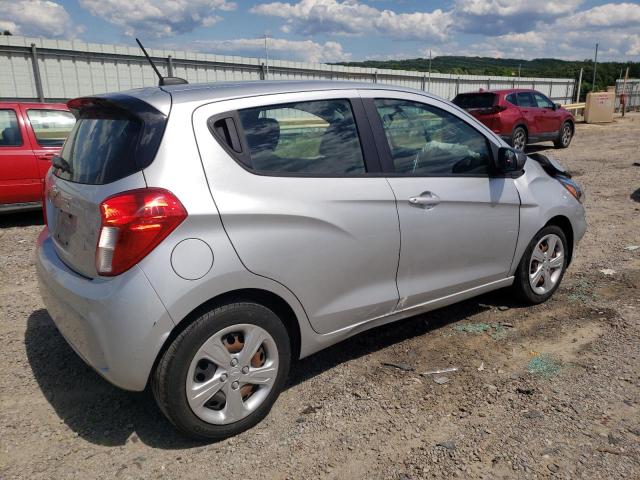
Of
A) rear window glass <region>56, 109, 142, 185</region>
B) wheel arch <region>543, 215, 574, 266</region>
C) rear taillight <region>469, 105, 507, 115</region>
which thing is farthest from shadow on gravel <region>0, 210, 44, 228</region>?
rear taillight <region>469, 105, 507, 115</region>

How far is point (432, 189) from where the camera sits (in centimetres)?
329

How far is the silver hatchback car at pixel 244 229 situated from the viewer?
2.35 metres

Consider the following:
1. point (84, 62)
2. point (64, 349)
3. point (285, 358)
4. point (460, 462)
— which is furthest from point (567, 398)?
point (84, 62)

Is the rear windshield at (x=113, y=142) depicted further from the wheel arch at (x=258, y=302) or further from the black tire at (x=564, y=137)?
the black tire at (x=564, y=137)

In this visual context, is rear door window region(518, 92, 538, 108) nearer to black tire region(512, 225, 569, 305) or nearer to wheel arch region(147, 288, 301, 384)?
black tire region(512, 225, 569, 305)

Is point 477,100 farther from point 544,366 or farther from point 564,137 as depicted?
point 544,366

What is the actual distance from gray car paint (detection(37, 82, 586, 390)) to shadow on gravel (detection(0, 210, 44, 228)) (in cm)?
508

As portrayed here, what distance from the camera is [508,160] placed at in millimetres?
3619

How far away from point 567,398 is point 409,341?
110 cm

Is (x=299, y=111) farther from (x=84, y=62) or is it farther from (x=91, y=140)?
(x=84, y=62)

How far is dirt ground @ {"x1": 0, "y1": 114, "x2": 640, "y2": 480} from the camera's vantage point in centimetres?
253

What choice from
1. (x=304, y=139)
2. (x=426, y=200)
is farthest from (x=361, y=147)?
(x=426, y=200)

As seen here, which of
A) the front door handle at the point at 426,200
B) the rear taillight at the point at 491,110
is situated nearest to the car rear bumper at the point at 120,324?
the front door handle at the point at 426,200

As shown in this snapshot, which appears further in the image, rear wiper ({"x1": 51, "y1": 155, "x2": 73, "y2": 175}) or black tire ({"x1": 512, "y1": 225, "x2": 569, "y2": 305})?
black tire ({"x1": 512, "y1": 225, "x2": 569, "y2": 305})
